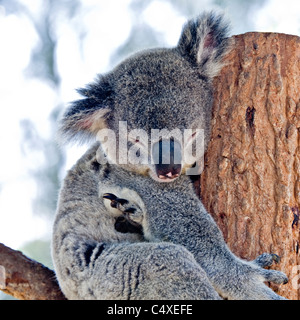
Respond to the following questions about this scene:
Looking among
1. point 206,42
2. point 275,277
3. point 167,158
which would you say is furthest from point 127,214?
point 206,42

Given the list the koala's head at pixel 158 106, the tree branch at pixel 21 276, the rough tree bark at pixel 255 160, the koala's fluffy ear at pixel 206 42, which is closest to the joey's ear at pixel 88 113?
the koala's head at pixel 158 106

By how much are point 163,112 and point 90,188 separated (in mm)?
809

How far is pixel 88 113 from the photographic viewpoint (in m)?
3.30

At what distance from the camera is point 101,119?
3.45m

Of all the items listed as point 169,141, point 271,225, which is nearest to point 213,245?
point 271,225

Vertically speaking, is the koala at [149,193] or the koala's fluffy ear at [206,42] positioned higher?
the koala's fluffy ear at [206,42]

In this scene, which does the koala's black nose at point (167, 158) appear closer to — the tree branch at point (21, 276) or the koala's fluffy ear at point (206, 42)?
the koala's fluffy ear at point (206, 42)

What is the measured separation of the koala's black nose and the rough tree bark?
309 mm

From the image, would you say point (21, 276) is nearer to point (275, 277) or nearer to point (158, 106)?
point (158, 106)

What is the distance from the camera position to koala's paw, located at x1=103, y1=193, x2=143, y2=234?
10.1 ft

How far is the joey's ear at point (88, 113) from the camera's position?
327 centimetres

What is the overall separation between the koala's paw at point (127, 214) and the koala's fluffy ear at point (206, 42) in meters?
1.17

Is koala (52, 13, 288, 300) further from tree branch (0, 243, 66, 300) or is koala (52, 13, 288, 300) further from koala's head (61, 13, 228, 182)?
tree branch (0, 243, 66, 300)

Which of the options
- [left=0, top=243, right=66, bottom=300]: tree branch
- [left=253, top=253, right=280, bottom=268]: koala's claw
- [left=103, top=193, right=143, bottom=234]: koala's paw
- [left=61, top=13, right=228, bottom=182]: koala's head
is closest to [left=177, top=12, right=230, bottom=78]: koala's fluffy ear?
[left=61, top=13, right=228, bottom=182]: koala's head
